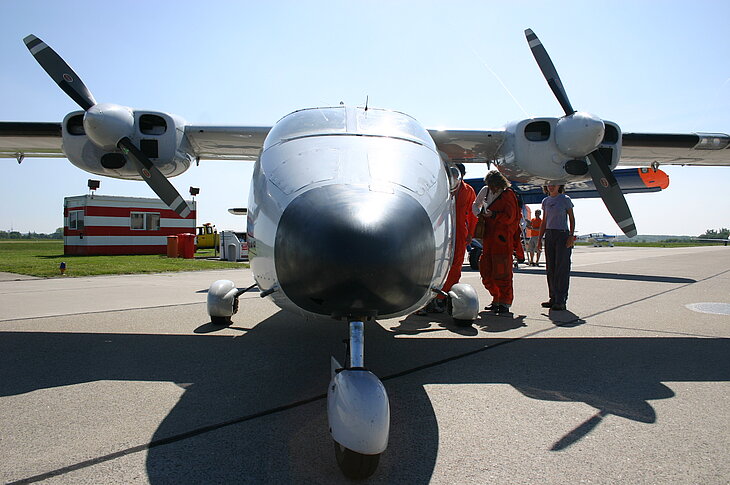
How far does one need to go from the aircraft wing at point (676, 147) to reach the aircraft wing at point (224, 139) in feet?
20.4

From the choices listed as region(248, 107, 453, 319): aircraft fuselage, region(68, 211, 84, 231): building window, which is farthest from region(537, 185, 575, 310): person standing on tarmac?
region(68, 211, 84, 231): building window

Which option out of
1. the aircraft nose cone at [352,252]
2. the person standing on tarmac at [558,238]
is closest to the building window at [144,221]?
the person standing on tarmac at [558,238]

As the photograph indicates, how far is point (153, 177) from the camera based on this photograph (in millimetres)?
6762

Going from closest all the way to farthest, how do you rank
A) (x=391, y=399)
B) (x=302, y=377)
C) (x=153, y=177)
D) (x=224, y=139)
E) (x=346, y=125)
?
(x=391, y=399) → (x=302, y=377) → (x=346, y=125) → (x=153, y=177) → (x=224, y=139)

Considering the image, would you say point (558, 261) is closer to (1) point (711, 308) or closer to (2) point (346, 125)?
(1) point (711, 308)

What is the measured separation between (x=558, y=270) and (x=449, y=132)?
2.81 m

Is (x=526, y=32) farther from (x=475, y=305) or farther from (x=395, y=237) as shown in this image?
(x=395, y=237)

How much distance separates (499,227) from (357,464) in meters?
5.47

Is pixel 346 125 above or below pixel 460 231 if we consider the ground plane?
above

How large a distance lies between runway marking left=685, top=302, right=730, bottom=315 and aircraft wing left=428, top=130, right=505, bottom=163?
418cm

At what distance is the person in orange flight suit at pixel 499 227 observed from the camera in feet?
23.2

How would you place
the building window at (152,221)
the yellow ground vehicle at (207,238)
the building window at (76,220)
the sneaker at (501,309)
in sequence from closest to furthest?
the sneaker at (501,309), the building window at (76,220), the building window at (152,221), the yellow ground vehicle at (207,238)

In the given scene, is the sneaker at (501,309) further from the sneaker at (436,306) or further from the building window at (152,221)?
the building window at (152,221)

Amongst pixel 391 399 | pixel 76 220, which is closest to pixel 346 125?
pixel 391 399
